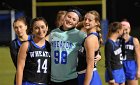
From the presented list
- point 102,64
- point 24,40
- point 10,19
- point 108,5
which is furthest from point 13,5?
point 24,40

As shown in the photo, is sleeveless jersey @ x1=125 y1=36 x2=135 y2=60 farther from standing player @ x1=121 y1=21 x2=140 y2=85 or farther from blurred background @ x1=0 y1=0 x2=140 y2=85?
blurred background @ x1=0 y1=0 x2=140 y2=85

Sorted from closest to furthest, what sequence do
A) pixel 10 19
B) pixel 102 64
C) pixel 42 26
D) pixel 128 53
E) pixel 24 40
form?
1. pixel 42 26
2. pixel 24 40
3. pixel 128 53
4. pixel 102 64
5. pixel 10 19

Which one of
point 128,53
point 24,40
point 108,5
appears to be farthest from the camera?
point 108,5

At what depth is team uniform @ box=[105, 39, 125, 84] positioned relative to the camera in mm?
7113

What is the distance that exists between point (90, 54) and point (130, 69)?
2.70 metres

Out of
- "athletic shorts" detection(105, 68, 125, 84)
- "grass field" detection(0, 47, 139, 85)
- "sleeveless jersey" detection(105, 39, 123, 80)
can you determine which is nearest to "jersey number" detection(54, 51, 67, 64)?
"sleeveless jersey" detection(105, 39, 123, 80)

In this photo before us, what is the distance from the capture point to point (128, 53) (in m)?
7.89

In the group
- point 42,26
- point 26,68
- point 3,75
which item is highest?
point 42,26

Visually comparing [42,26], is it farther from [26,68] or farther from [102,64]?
[102,64]

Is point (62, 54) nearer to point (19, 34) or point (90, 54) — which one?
point (90, 54)

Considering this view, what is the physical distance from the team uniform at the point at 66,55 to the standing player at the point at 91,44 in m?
0.13

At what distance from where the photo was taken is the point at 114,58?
7.27 meters

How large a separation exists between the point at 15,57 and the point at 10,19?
10.7 m

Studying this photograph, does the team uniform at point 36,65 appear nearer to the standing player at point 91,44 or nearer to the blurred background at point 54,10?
the standing player at point 91,44
